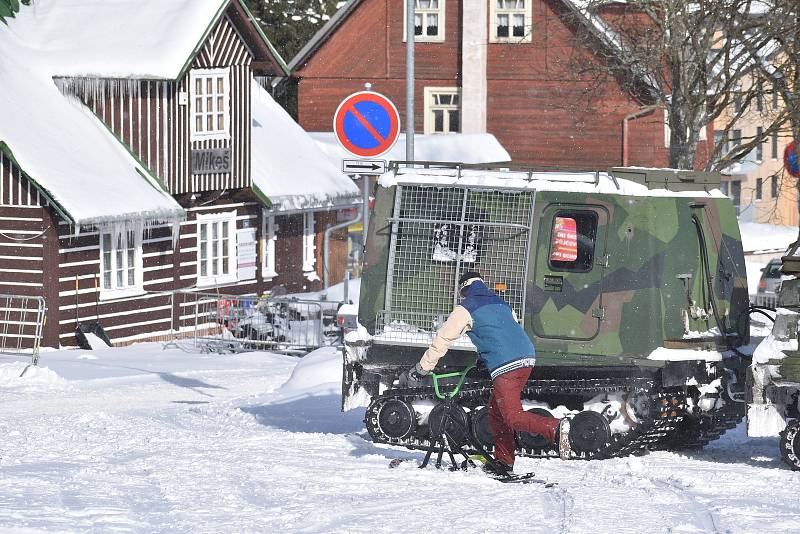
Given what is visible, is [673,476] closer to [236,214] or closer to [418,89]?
[236,214]

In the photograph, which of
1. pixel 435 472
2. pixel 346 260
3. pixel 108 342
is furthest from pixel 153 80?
pixel 435 472

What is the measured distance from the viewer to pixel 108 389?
19.2 m

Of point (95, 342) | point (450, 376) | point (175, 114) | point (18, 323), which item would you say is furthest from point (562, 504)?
point (175, 114)

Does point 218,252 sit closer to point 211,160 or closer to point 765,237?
point 211,160

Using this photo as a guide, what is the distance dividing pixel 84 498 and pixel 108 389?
864 centimetres

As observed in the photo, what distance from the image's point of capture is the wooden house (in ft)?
83.5

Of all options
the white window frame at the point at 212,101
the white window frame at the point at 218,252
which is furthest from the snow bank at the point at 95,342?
the white window frame at the point at 212,101

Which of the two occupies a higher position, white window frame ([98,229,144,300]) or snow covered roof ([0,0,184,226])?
snow covered roof ([0,0,184,226])

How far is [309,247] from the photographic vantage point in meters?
34.9

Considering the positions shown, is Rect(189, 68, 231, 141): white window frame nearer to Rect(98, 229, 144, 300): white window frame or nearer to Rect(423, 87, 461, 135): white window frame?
Rect(98, 229, 144, 300): white window frame

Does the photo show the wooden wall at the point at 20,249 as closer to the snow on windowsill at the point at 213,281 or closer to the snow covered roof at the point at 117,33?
the snow covered roof at the point at 117,33

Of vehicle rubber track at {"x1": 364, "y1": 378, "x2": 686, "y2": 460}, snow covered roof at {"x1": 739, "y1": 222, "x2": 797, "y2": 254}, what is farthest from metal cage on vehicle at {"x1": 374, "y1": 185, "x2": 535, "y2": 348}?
snow covered roof at {"x1": 739, "y1": 222, "x2": 797, "y2": 254}

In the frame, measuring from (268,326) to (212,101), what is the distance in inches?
242

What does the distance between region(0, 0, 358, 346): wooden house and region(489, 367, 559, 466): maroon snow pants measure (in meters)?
13.7
